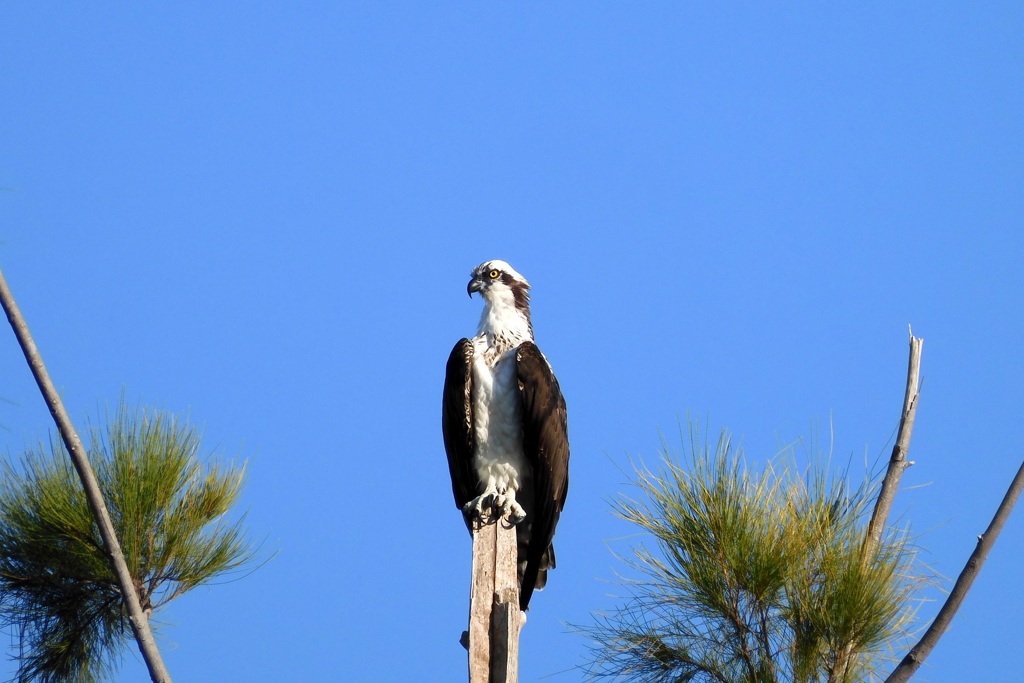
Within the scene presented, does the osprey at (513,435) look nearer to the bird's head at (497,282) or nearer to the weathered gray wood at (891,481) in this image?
the bird's head at (497,282)

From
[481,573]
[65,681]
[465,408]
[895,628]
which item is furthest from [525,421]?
[65,681]

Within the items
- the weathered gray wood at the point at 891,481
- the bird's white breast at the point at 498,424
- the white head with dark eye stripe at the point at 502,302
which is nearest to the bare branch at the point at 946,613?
the weathered gray wood at the point at 891,481

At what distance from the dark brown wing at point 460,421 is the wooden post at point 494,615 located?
35.6 inches

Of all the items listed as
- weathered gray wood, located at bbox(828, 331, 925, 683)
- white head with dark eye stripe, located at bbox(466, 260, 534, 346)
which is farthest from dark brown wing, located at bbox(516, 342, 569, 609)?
weathered gray wood, located at bbox(828, 331, 925, 683)

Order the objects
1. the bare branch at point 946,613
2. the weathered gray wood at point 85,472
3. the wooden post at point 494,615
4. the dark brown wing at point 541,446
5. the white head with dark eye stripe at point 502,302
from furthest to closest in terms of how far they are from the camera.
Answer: the white head with dark eye stripe at point 502,302, the dark brown wing at point 541,446, the weathered gray wood at point 85,472, the bare branch at point 946,613, the wooden post at point 494,615

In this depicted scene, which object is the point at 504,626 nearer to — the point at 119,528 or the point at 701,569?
the point at 701,569

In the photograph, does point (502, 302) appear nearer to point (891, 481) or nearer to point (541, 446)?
point (541, 446)

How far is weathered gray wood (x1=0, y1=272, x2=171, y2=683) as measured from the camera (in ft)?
16.4

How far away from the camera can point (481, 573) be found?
175 inches

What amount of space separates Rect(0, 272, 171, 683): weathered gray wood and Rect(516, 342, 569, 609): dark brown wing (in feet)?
5.31

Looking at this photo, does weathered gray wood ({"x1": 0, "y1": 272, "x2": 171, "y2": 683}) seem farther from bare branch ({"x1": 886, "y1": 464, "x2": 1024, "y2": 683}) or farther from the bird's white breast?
bare branch ({"x1": 886, "y1": 464, "x2": 1024, "y2": 683})

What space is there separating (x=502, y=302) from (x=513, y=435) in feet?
2.18

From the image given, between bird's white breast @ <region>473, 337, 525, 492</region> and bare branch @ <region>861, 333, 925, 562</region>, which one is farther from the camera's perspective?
bird's white breast @ <region>473, 337, 525, 492</region>

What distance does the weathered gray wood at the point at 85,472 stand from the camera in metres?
5.01
